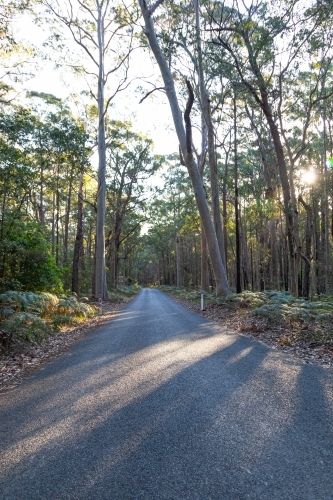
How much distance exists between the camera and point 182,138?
1545cm

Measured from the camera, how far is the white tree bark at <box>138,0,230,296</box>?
49.0ft

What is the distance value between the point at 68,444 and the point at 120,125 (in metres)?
25.5

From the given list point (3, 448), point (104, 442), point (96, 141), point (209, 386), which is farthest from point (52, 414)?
point (96, 141)

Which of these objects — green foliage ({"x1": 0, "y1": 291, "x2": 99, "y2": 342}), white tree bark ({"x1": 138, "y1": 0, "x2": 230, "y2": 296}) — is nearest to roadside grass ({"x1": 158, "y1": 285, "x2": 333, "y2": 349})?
white tree bark ({"x1": 138, "y1": 0, "x2": 230, "y2": 296})

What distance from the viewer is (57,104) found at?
21.5 metres

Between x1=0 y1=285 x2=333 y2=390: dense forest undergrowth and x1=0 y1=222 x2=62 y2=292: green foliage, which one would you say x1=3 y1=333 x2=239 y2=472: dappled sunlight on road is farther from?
x1=0 y1=222 x2=62 y2=292: green foliage

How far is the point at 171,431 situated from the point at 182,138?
14.1m

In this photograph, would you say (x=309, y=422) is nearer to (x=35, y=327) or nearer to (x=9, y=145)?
(x=35, y=327)

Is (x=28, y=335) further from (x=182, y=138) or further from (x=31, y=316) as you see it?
(x=182, y=138)

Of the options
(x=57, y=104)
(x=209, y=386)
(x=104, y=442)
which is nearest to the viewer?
(x=104, y=442)

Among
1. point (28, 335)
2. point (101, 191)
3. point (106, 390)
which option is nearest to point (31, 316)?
point (28, 335)

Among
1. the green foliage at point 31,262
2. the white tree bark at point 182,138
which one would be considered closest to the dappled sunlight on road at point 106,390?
the green foliage at point 31,262

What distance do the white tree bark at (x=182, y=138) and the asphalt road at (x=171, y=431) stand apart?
34.6 ft

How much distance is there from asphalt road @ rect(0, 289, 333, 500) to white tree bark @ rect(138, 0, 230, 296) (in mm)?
10538
